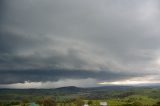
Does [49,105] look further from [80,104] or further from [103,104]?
[103,104]

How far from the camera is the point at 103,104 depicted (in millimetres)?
167500

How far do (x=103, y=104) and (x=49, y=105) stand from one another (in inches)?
1657

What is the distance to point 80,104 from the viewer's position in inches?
5714

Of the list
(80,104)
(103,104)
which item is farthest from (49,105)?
(103,104)

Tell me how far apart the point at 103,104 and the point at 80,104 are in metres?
27.2

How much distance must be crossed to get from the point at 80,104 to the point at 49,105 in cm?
1744

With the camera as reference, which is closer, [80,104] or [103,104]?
[80,104]

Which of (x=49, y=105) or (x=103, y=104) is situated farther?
(x=103, y=104)

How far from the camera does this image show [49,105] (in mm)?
140000
